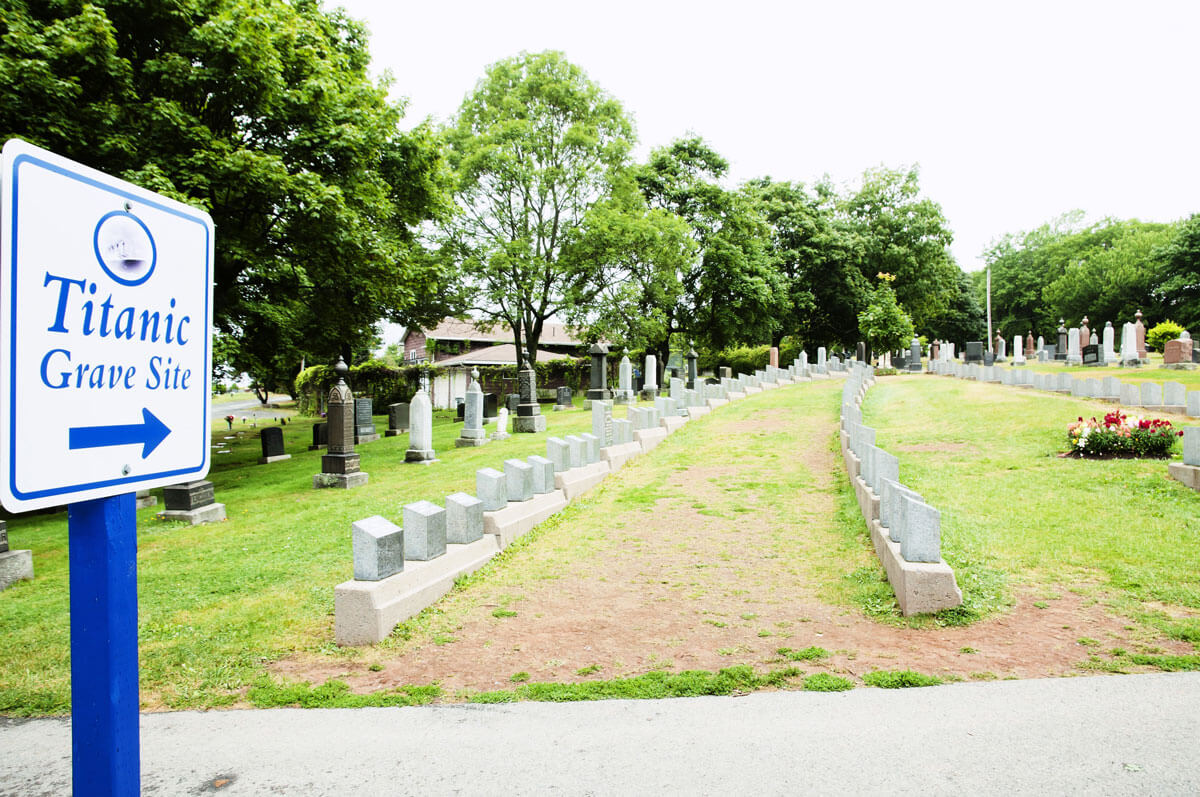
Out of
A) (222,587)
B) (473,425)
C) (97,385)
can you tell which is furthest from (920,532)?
(473,425)

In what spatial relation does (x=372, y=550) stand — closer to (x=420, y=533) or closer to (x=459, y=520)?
(x=420, y=533)

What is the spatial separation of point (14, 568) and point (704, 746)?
8.38 metres

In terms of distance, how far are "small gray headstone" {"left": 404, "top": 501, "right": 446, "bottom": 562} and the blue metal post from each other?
14.0 ft

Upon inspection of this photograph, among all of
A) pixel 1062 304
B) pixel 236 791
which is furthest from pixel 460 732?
pixel 1062 304

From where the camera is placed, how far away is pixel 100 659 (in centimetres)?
160

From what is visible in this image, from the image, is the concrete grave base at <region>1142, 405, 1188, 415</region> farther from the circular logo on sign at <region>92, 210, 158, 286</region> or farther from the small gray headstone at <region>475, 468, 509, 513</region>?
the circular logo on sign at <region>92, 210, 158, 286</region>

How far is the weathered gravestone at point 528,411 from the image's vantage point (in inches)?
719

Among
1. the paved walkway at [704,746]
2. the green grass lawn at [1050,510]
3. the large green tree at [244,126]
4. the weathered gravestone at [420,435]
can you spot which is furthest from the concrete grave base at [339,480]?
the green grass lawn at [1050,510]

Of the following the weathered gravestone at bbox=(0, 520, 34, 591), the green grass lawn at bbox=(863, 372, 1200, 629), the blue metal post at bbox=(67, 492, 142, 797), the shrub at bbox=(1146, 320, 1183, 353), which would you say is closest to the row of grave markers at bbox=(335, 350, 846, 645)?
the blue metal post at bbox=(67, 492, 142, 797)

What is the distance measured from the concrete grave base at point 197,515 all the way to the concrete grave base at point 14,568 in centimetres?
257

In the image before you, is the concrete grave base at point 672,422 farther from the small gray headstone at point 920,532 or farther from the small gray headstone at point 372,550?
the small gray headstone at point 372,550

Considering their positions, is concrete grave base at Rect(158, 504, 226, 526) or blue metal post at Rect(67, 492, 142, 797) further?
concrete grave base at Rect(158, 504, 226, 526)

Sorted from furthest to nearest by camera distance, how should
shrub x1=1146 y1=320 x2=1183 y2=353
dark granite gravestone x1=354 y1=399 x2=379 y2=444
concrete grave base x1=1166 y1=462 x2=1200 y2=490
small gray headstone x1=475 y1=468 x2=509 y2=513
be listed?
1. shrub x1=1146 y1=320 x2=1183 y2=353
2. dark granite gravestone x1=354 y1=399 x2=379 y2=444
3. concrete grave base x1=1166 y1=462 x2=1200 y2=490
4. small gray headstone x1=475 y1=468 x2=509 y2=513

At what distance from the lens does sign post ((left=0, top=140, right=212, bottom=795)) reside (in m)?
1.41
